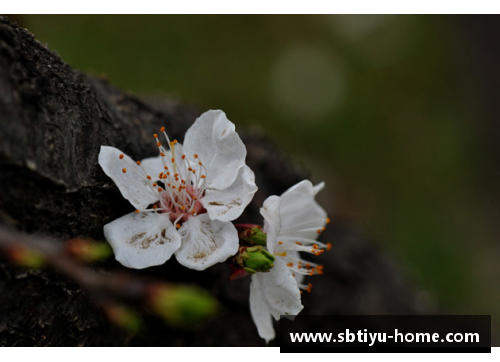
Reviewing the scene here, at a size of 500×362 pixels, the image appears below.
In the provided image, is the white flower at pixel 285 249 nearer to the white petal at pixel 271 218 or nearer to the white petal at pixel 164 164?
the white petal at pixel 271 218

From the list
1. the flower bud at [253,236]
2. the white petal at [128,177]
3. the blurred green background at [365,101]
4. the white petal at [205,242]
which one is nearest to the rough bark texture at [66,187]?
the white petal at [128,177]

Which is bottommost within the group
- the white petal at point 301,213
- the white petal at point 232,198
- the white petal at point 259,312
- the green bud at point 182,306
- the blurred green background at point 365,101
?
the green bud at point 182,306

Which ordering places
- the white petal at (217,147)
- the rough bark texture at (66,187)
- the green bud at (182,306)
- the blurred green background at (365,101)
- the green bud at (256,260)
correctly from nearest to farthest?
the green bud at (182,306)
the rough bark texture at (66,187)
the green bud at (256,260)
the white petal at (217,147)
the blurred green background at (365,101)

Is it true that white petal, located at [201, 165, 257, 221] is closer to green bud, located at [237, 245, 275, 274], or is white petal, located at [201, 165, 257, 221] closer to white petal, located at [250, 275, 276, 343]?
green bud, located at [237, 245, 275, 274]

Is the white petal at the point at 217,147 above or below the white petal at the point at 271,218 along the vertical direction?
above

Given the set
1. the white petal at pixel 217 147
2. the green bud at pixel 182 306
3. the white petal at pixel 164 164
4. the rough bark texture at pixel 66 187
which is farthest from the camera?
the white petal at pixel 164 164

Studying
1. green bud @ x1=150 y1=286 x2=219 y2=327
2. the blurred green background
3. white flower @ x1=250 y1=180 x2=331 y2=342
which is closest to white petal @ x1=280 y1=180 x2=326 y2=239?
white flower @ x1=250 y1=180 x2=331 y2=342

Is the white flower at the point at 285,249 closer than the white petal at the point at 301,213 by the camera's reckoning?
Yes
